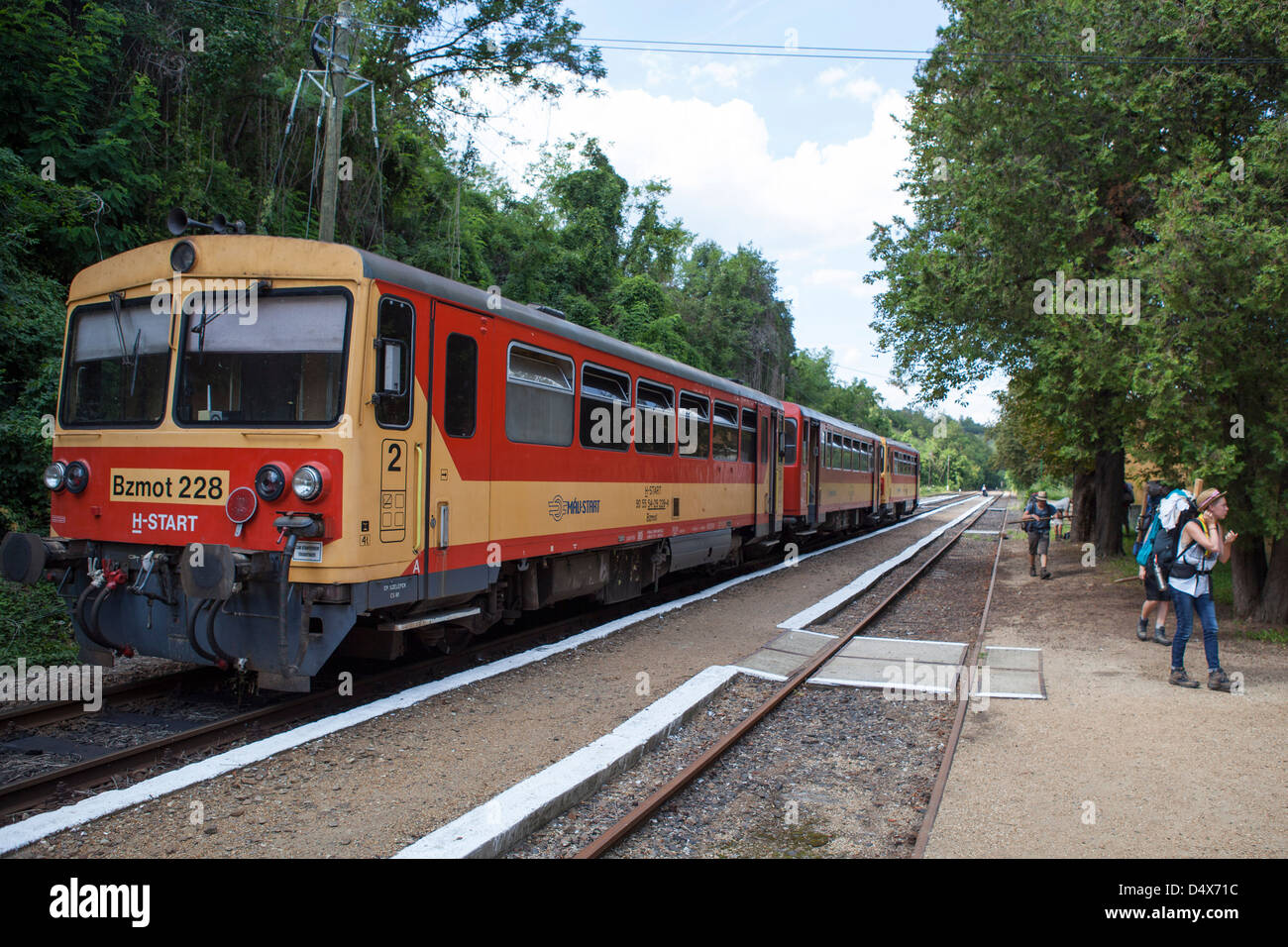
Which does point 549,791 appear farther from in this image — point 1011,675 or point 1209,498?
point 1209,498

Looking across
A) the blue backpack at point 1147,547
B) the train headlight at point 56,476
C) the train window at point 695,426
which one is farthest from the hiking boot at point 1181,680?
the train headlight at point 56,476

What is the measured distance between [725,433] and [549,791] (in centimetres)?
922

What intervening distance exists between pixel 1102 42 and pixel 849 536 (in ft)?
56.1

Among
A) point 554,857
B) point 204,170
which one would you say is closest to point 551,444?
point 554,857

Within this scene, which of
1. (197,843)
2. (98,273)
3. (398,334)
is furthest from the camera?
(98,273)

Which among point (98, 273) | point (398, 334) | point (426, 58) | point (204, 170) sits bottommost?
point (398, 334)

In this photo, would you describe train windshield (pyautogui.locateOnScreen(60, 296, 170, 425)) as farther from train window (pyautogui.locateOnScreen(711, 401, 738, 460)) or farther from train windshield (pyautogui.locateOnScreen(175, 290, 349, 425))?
train window (pyautogui.locateOnScreen(711, 401, 738, 460))

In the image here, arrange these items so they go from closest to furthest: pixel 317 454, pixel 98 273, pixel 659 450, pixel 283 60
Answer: pixel 317 454 < pixel 98 273 < pixel 659 450 < pixel 283 60

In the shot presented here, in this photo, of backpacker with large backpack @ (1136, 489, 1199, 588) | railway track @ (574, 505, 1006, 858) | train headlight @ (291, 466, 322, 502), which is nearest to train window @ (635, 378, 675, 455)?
railway track @ (574, 505, 1006, 858)

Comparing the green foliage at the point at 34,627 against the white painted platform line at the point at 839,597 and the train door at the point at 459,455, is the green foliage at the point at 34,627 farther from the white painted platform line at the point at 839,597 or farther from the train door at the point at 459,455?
the white painted platform line at the point at 839,597

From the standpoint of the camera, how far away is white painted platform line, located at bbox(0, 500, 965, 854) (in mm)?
4145

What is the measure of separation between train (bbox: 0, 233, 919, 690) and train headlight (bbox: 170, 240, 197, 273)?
14 mm
